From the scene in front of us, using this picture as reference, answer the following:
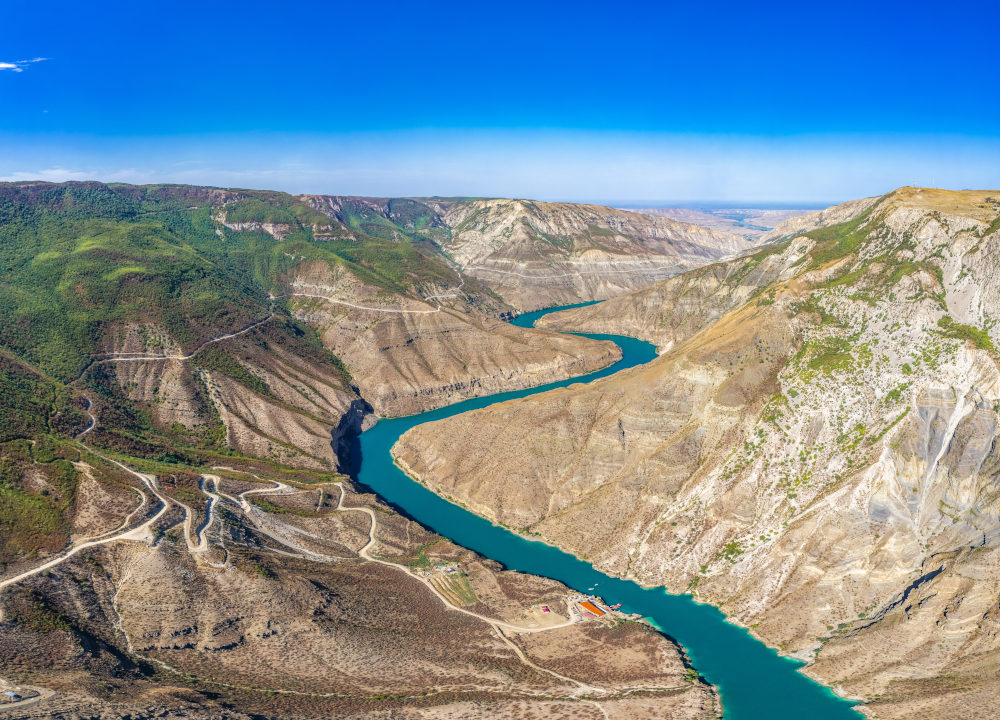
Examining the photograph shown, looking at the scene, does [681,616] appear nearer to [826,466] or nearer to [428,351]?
[826,466]

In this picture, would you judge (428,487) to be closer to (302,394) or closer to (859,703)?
(302,394)

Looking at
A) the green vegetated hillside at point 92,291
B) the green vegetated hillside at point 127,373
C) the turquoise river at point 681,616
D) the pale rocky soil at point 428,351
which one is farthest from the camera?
the pale rocky soil at point 428,351

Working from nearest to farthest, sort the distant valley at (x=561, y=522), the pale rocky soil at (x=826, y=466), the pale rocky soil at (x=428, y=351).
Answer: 1. the distant valley at (x=561, y=522)
2. the pale rocky soil at (x=826, y=466)
3. the pale rocky soil at (x=428, y=351)

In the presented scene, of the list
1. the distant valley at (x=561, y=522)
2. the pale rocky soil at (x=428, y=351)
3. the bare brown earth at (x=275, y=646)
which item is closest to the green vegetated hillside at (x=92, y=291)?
the distant valley at (x=561, y=522)

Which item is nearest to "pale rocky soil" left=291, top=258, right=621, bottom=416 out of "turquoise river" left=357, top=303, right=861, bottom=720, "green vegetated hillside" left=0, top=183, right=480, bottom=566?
"green vegetated hillside" left=0, top=183, right=480, bottom=566

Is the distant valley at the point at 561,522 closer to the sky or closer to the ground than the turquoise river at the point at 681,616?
closer to the sky

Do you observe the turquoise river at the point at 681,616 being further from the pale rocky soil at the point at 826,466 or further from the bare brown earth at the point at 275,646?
the bare brown earth at the point at 275,646
